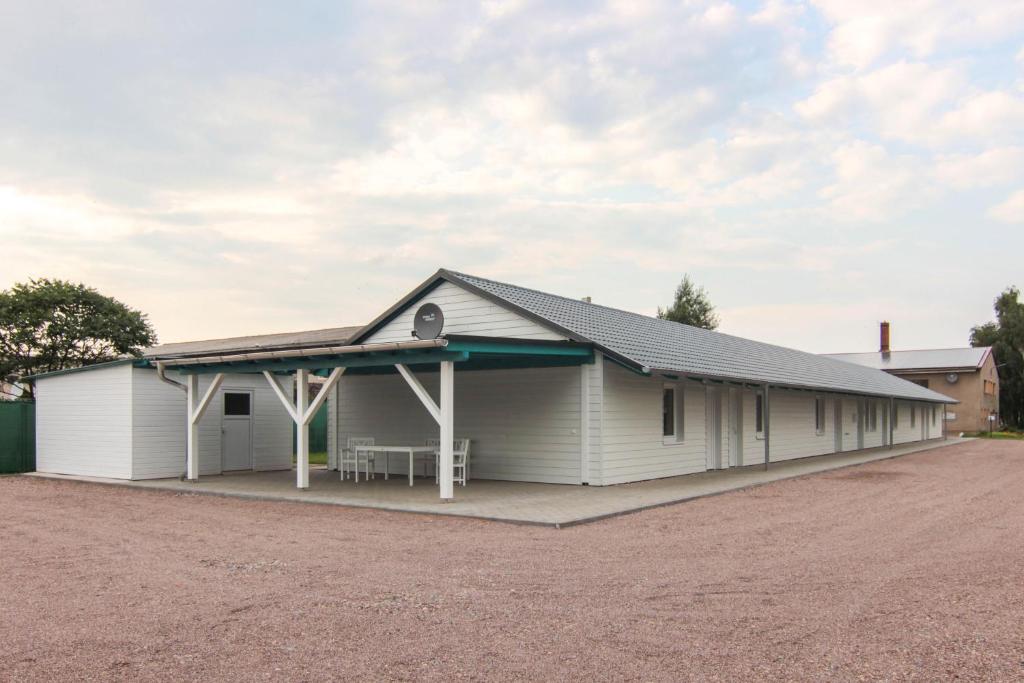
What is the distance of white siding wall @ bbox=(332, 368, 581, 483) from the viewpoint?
600 inches

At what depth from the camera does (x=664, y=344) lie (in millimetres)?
18672

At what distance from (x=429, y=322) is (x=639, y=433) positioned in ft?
15.6

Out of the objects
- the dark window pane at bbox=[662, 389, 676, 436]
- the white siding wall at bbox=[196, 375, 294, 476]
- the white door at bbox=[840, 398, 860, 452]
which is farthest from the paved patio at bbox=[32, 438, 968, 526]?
the white door at bbox=[840, 398, 860, 452]

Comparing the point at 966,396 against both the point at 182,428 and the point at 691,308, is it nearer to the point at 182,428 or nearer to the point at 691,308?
the point at 691,308

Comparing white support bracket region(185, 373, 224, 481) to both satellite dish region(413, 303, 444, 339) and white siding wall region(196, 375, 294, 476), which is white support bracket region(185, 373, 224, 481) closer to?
white siding wall region(196, 375, 294, 476)

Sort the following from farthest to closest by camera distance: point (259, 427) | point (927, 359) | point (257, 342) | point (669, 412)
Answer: point (927, 359) → point (257, 342) → point (259, 427) → point (669, 412)

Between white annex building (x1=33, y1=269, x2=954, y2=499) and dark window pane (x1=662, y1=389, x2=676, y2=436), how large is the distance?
4 centimetres

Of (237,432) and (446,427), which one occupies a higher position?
(446,427)

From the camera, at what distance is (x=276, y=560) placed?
8156 mm

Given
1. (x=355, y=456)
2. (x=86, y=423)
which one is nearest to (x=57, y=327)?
(x=86, y=423)

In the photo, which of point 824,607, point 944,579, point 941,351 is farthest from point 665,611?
point 941,351

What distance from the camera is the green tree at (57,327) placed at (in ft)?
85.5

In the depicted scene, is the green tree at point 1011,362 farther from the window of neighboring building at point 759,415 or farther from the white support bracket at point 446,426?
the white support bracket at point 446,426

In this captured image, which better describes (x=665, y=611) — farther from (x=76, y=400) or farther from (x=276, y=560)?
(x=76, y=400)
